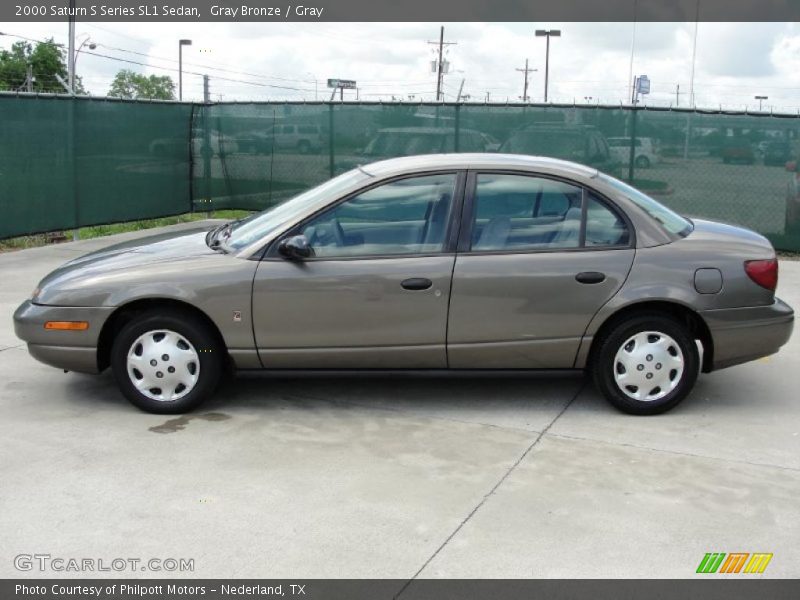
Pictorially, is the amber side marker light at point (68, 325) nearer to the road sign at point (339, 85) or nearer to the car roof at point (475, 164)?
the car roof at point (475, 164)

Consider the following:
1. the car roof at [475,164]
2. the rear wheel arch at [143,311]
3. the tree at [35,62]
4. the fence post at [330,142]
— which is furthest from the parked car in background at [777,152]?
the tree at [35,62]

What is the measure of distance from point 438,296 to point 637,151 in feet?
28.0

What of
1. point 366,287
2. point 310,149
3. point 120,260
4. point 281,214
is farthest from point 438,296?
point 310,149

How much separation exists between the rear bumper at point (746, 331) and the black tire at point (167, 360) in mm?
2939

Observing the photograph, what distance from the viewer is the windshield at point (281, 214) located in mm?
5845

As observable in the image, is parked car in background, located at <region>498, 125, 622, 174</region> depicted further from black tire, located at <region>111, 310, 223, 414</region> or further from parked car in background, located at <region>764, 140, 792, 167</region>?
black tire, located at <region>111, 310, 223, 414</region>

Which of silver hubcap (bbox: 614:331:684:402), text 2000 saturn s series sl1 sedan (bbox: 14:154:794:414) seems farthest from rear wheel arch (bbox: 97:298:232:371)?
silver hubcap (bbox: 614:331:684:402)

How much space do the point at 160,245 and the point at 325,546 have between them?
2815 mm

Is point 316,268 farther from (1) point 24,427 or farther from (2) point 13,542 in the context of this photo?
(2) point 13,542

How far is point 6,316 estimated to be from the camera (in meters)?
8.27

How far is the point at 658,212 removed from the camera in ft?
20.0

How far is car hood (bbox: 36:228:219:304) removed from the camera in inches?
227

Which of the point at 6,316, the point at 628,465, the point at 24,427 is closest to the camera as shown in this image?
the point at 628,465
